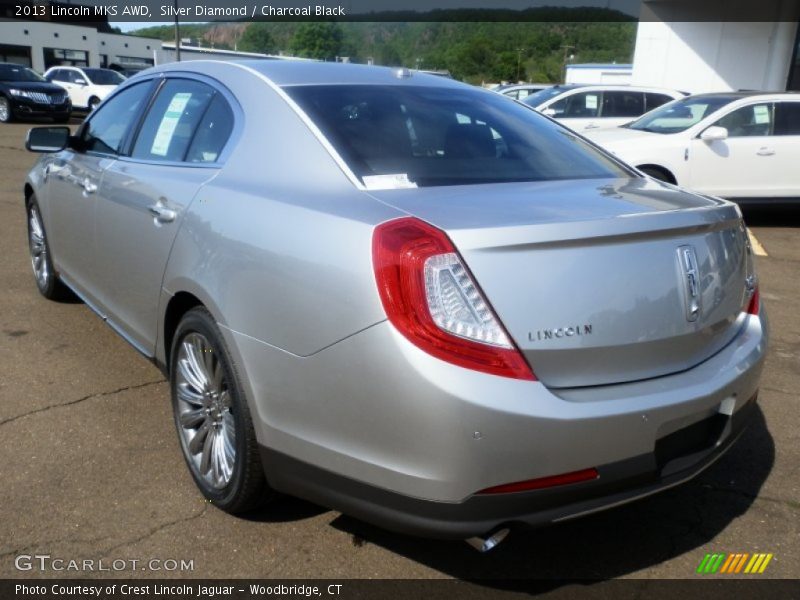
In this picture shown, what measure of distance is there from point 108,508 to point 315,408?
1.12 metres

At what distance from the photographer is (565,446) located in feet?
6.68

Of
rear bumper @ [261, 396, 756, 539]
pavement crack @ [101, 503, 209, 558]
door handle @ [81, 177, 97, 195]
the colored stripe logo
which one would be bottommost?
pavement crack @ [101, 503, 209, 558]

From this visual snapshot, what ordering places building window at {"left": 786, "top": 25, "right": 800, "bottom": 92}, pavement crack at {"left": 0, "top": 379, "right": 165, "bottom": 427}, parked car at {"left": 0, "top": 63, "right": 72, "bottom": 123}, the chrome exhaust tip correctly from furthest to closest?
parked car at {"left": 0, "top": 63, "right": 72, "bottom": 123}
building window at {"left": 786, "top": 25, "right": 800, "bottom": 92}
pavement crack at {"left": 0, "top": 379, "right": 165, "bottom": 427}
the chrome exhaust tip

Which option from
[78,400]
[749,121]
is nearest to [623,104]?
[749,121]

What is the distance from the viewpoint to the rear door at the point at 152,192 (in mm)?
2992

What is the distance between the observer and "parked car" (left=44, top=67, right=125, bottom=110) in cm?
2348

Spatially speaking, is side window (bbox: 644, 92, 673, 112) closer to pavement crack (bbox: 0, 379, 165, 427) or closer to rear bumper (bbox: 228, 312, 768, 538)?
pavement crack (bbox: 0, 379, 165, 427)

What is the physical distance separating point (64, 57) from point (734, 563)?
5572cm

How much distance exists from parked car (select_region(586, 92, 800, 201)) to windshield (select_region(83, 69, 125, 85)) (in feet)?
64.1

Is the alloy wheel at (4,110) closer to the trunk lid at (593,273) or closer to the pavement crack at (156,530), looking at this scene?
the pavement crack at (156,530)

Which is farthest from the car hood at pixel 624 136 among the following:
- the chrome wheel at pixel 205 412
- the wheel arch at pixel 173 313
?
the chrome wheel at pixel 205 412

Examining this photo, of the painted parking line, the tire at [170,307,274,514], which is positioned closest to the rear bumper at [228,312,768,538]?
the tire at [170,307,274,514]

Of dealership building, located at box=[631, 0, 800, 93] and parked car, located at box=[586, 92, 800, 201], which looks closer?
parked car, located at box=[586, 92, 800, 201]

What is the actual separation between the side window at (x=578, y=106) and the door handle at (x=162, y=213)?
1030cm
